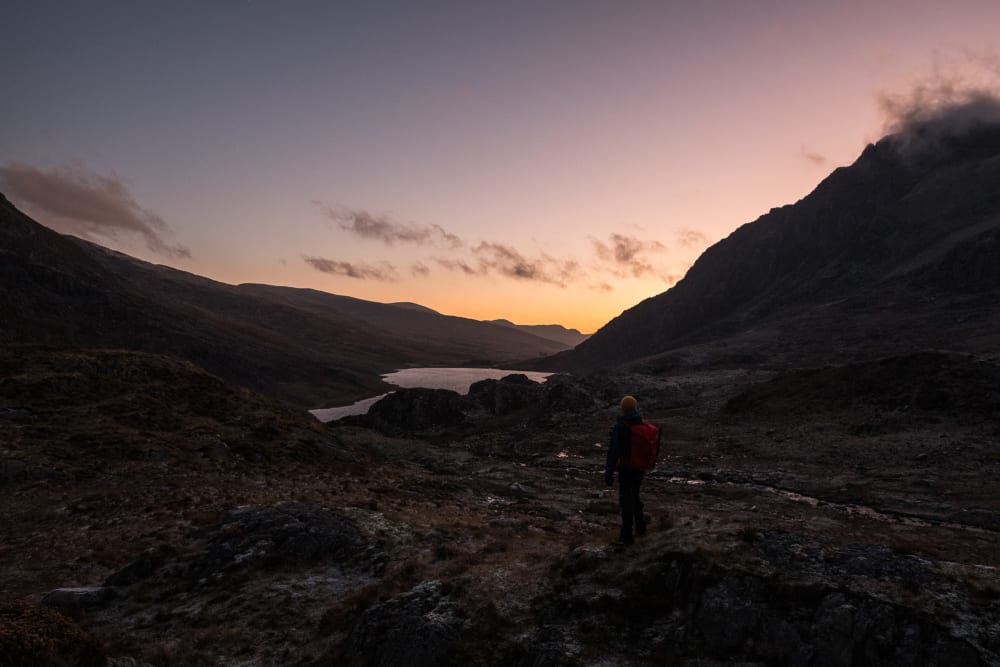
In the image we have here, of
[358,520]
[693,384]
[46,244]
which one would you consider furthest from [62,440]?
[46,244]

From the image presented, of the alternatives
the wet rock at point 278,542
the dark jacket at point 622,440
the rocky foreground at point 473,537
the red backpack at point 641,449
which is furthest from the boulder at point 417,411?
the red backpack at point 641,449

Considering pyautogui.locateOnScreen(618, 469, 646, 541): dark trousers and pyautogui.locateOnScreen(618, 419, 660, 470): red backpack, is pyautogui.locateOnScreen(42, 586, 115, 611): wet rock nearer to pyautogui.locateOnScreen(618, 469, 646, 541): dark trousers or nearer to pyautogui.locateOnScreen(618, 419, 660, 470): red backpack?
pyautogui.locateOnScreen(618, 469, 646, 541): dark trousers

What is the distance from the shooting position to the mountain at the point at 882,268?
104 meters

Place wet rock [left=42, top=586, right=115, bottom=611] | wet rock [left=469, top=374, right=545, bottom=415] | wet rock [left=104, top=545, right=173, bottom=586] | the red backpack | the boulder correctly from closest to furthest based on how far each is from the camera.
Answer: the red backpack → wet rock [left=42, top=586, right=115, bottom=611] → wet rock [left=104, top=545, right=173, bottom=586] → the boulder → wet rock [left=469, top=374, right=545, bottom=415]

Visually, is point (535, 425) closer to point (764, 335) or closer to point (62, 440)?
point (62, 440)

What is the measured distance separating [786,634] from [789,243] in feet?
701

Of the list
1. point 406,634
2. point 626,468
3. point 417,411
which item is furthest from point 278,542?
point 417,411

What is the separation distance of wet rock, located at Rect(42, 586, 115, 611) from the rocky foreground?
6 cm

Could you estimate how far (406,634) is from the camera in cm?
1021

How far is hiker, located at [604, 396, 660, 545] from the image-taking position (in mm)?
12445

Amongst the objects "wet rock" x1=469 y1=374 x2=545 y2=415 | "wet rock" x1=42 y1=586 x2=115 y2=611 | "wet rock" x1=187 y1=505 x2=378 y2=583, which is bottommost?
"wet rock" x1=42 y1=586 x2=115 y2=611

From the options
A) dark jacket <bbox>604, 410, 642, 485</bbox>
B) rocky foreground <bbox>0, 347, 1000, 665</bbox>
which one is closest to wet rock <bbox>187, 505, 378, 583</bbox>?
rocky foreground <bbox>0, 347, 1000, 665</bbox>

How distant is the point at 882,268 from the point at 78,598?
177355mm

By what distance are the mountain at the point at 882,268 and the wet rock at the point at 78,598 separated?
102 meters
